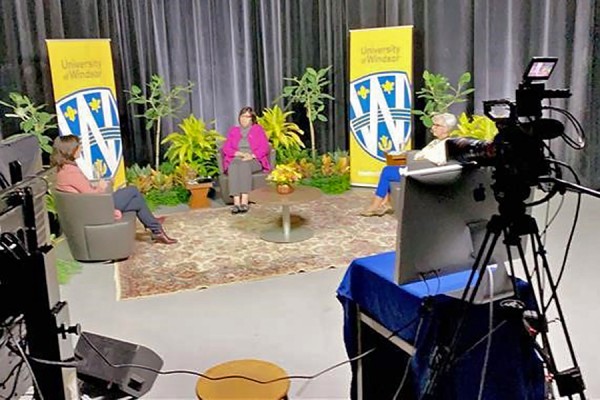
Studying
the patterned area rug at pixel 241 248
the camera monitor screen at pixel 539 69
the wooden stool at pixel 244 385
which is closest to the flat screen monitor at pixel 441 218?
the camera monitor screen at pixel 539 69

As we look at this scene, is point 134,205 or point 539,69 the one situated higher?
point 539,69

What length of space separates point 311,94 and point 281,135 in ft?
2.39

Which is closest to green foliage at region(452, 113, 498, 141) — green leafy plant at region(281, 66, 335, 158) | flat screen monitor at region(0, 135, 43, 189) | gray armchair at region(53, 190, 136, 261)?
green leafy plant at region(281, 66, 335, 158)

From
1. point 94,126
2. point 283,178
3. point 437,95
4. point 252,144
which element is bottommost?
point 283,178

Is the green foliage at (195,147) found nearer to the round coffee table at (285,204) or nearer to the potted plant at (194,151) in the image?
the potted plant at (194,151)

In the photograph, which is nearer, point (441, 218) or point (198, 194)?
point (441, 218)

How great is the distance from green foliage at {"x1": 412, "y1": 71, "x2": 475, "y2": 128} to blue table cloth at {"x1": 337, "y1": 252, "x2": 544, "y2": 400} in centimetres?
471

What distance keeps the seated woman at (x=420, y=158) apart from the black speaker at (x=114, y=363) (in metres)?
2.92

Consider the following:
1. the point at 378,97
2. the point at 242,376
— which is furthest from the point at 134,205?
the point at 378,97

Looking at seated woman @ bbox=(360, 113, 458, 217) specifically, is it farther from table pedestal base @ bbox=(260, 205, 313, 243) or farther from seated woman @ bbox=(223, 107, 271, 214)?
seated woman @ bbox=(223, 107, 271, 214)

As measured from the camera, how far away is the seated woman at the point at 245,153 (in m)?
5.88

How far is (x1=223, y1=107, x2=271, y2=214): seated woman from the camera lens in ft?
19.3

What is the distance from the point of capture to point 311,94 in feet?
23.8

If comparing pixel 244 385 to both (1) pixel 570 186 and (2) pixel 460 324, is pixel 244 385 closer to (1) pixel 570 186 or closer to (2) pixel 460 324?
(2) pixel 460 324
